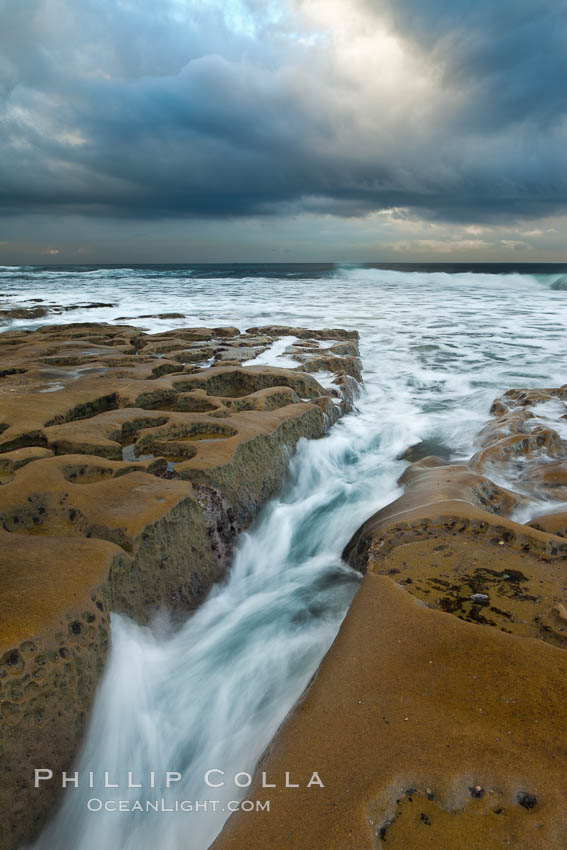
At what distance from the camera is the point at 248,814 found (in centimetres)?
154

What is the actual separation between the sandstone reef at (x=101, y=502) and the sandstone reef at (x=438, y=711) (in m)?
0.99

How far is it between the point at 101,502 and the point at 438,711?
2.35 m

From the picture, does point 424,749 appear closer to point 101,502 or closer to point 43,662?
point 43,662

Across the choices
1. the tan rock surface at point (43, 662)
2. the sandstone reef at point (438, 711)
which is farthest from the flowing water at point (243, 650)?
the sandstone reef at point (438, 711)

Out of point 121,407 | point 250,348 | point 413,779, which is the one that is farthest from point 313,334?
point 413,779

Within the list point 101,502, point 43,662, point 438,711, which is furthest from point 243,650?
point 438,711

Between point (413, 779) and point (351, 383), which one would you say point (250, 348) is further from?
point (413, 779)

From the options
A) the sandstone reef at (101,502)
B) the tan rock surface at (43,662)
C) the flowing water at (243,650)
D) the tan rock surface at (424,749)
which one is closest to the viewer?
the tan rock surface at (424,749)

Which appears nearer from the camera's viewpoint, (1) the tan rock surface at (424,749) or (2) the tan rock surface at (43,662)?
(1) the tan rock surface at (424,749)

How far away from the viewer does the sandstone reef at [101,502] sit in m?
2.01

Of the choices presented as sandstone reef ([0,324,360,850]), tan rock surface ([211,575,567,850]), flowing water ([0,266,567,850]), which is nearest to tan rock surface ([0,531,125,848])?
sandstone reef ([0,324,360,850])

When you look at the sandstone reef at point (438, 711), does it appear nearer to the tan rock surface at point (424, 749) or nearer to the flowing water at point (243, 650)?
the tan rock surface at point (424, 749)

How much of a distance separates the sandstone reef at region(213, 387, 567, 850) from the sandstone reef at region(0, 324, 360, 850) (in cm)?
99

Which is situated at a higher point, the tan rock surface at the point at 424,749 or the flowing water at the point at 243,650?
the tan rock surface at the point at 424,749
